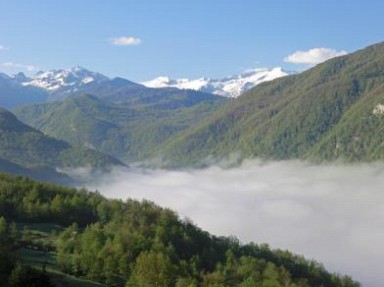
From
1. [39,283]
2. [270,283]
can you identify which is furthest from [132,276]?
[270,283]

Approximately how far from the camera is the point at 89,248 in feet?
431

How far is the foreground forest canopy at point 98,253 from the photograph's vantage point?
11069cm

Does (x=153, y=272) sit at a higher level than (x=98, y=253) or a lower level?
lower

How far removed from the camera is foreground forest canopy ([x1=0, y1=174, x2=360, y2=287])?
110688 mm

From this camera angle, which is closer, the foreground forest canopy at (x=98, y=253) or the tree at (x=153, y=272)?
the foreground forest canopy at (x=98, y=253)

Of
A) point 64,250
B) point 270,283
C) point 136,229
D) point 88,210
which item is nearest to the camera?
point 64,250

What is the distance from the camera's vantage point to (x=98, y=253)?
5054 inches

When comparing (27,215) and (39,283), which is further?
(27,215)

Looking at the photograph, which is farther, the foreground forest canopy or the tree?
the tree

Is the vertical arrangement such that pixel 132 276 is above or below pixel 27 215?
below

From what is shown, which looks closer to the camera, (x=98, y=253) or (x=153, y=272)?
(x=153, y=272)

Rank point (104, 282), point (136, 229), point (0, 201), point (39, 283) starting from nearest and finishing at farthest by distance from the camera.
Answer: point (39, 283), point (104, 282), point (0, 201), point (136, 229)

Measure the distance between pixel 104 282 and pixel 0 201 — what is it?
65.2m

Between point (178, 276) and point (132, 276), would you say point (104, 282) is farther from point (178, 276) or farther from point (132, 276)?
point (178, 276)
